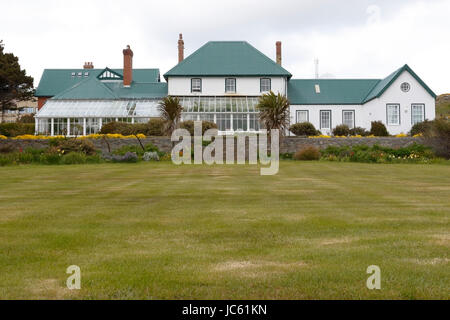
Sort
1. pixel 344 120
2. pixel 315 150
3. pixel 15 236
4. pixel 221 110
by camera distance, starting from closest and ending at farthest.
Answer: pixel 15 236 → pixel 315 150 → pixel 221 110 → pixel 344 120

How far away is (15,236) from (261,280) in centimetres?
397

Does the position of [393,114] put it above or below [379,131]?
above

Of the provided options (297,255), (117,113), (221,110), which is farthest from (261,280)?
(117,113)

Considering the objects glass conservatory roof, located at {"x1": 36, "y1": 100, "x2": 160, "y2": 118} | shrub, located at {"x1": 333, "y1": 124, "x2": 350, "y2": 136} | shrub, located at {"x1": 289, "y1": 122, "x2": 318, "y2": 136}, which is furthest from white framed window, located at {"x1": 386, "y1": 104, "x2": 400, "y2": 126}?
glass conservatory roof, located at {"x1": 36, "y1": 100, "x2": 160, "y2": 118}

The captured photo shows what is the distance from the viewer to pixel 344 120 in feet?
138

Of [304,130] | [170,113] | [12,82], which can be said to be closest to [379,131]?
[304,130]

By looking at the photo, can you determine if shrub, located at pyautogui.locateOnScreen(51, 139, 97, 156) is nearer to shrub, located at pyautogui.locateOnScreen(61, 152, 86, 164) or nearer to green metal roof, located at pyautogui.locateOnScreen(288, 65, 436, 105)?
shrub, located at pyautogui.locateOnScreen(61, 152, 86, 164)

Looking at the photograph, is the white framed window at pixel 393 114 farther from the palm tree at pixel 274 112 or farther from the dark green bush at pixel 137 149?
the dark green bush at pixel 137 149

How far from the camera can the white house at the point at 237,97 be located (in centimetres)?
3931

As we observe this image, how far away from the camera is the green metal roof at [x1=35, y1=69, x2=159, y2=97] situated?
193ft

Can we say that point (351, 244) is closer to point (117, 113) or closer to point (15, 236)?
point (15, 236)

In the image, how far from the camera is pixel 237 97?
41125mm

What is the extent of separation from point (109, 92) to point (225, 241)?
39.0 m

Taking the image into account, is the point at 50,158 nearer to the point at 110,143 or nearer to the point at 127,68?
the point at 110,143
